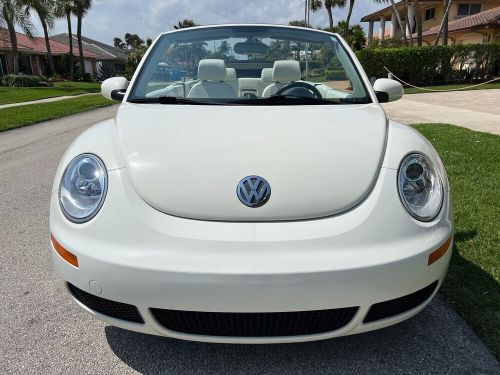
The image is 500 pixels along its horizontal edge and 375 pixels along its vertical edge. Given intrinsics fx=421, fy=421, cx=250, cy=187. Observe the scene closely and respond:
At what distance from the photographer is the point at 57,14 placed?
32.8 metres

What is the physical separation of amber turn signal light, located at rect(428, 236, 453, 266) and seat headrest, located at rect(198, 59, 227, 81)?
6.06ft

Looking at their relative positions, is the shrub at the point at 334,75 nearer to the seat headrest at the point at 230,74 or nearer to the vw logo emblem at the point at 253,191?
the seat headrest at the point at 230,74

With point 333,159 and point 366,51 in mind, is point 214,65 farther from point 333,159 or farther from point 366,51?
point 366,51

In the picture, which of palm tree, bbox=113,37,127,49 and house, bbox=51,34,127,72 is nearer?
house, bbox=51,34,127,72

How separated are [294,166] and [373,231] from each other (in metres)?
0.41

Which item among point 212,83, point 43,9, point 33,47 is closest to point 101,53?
point 33,47

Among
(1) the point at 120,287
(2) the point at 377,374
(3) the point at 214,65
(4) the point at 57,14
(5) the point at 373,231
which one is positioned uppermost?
(4) the point at 57,14

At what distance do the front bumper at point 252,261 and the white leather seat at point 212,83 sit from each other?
3.90 ft

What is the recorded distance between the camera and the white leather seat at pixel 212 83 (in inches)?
106

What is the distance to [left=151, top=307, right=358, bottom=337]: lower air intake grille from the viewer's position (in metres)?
1.59

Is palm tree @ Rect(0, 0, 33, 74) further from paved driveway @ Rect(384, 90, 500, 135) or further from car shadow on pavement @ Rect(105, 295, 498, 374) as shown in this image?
car shadow on pavement @ Rect(105, 295, 498, 374)

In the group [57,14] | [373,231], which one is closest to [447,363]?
[373,231]

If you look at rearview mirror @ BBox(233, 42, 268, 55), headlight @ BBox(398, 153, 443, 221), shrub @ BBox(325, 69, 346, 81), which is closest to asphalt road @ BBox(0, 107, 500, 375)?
headlight @ BBox(398, 153, 443, 221)

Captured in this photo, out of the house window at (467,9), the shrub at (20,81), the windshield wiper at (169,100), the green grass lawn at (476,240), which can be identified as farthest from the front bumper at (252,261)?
the house window at (467,9)
